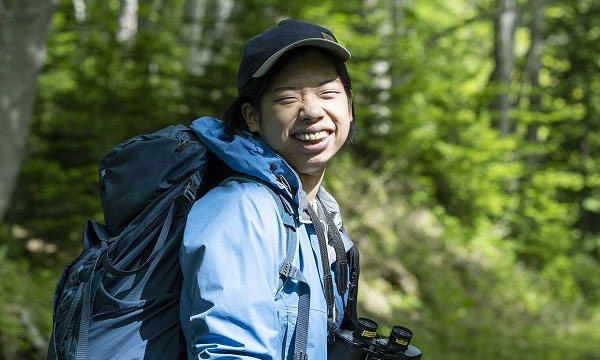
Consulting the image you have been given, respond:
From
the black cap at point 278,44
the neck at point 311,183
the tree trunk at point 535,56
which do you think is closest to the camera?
the black cap at point 278,44

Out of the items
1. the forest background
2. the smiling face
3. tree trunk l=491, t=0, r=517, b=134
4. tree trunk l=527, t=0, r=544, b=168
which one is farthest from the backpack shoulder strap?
tree trunk l=527, t=0, r=544, b=168

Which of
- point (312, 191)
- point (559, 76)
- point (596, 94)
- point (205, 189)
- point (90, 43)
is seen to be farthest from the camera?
point (559, 76)

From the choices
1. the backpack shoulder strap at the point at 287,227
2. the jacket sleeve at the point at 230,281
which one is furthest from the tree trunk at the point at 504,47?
the jacket sleeve at the point at 230,281

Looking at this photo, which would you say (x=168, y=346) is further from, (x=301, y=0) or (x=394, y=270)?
(x=394, y=270)

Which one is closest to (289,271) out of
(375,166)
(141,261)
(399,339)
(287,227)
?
(287,227)

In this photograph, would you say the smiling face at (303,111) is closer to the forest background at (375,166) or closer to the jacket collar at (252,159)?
the jacket collar at (252,159)

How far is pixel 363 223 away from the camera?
1199 centimetres

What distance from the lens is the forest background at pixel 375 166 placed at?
8.13 m

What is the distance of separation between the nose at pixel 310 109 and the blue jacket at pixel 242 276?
0.23 m

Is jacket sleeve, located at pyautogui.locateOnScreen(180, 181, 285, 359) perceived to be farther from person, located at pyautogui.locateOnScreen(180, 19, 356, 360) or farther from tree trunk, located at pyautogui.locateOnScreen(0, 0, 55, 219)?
tree trunk, located at pyautogui.locateOnScreen(0, 0, 55, 219)

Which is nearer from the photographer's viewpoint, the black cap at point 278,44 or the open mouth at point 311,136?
the black cap at point 278,44

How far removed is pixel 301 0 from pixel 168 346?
334 inches

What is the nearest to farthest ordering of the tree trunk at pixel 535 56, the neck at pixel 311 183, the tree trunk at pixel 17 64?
1. the neck at pixel 311 183
2. the tree trunk at pixel 17 64
3. the tree trunk at pixel 535 56

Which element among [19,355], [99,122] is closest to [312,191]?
[19,355]
